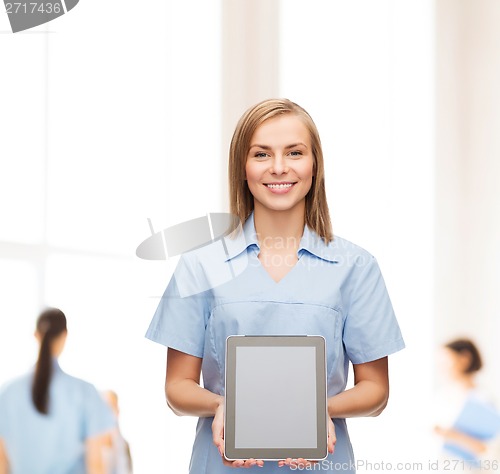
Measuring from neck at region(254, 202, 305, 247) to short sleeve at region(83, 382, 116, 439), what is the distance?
412 mm

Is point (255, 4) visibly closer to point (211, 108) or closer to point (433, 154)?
point (211, 108)

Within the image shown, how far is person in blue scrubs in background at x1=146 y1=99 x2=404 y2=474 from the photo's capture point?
1.33m

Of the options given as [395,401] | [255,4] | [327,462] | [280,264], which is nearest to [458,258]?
[395,401]

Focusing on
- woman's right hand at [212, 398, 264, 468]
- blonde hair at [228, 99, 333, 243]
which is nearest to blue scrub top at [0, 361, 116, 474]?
woman's right hand at [212, 398, 264, 468]

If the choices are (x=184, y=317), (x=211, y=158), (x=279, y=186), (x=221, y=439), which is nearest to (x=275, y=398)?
(x=221, y=439)

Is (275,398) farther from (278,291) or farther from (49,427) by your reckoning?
(49,427)

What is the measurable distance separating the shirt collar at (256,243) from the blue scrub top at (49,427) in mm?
365

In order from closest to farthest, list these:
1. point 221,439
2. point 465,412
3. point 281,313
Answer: point 221,439
point 281,313
point 465,412

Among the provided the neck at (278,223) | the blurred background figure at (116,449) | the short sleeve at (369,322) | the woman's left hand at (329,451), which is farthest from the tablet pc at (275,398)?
the blurred background figure at (116,449)

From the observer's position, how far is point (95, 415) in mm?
1472

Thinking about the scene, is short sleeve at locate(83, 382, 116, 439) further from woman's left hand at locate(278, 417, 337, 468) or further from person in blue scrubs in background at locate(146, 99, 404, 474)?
woman's left hand at locate(278, 417, 337, 468)

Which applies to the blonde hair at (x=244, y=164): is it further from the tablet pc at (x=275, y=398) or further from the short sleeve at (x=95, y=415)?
the short sleeve at (x=95, y=415)

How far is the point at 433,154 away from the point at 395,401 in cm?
48

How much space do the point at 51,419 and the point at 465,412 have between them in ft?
2.55
